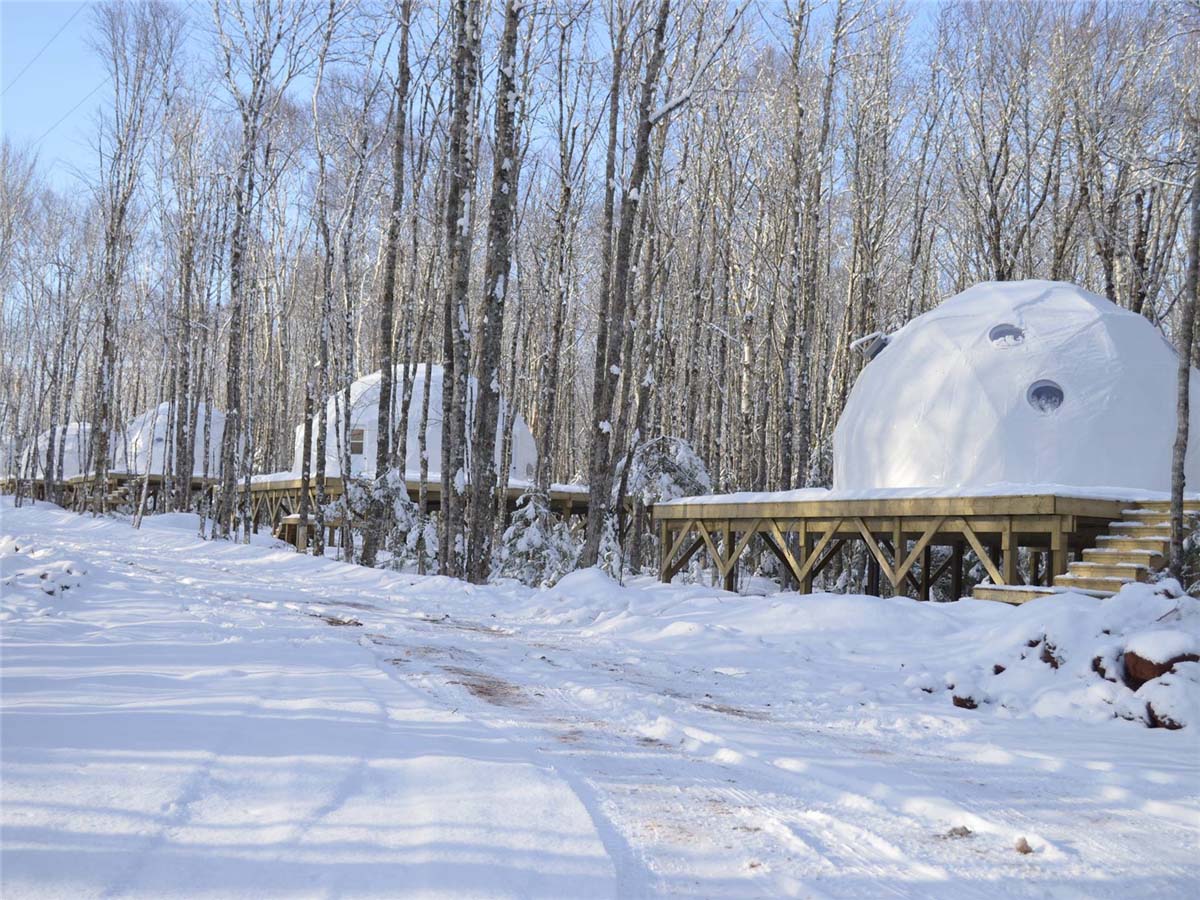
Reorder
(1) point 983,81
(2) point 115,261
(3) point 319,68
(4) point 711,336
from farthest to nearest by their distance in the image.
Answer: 1. (2) point 115,261
2. (4) point 711,336
3. (1) point 983,81
4. (3) point 319,68

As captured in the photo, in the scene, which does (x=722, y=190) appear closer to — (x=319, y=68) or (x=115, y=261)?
(x=319, y=68)

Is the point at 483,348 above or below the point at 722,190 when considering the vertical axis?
below

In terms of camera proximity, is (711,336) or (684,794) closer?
(684,794)

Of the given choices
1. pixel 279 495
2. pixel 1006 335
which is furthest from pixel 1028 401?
pixel 279 495

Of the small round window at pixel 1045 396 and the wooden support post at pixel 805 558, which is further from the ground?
the small round window at pixel 1045 396

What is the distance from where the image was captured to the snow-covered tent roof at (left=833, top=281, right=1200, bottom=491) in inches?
481

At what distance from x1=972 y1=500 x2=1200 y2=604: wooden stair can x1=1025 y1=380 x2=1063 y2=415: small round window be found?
7.70ft

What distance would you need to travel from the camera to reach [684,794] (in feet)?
11.4

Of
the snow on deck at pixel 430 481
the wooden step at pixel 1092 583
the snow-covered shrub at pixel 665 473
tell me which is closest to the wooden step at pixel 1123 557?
the wooden step at pixel 1092 583

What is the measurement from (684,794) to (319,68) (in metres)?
18.7

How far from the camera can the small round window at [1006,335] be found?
43.0 ft

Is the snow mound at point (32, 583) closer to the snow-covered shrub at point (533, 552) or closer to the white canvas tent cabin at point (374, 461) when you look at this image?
the snow-covered shrub at point (533, 552)

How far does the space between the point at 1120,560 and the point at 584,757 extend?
7.94 metres

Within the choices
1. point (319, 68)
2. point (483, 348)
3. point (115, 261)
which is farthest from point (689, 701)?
point (115, 261)
